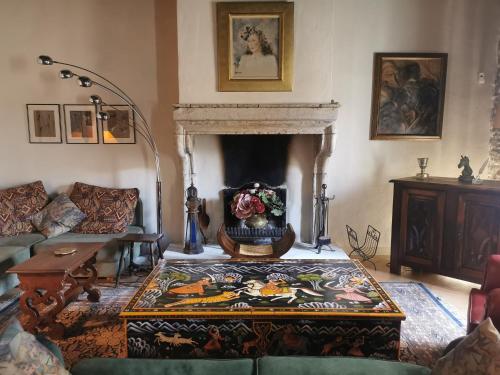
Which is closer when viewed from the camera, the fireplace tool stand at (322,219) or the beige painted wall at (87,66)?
the fireplace tool stand at (322,219)

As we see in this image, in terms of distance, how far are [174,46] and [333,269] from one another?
3.17 m

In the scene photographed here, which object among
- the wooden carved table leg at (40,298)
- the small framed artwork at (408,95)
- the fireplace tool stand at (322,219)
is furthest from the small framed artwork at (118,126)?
the small framed artwork at (408,95)

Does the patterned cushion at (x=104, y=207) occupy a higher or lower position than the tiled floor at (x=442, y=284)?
higher

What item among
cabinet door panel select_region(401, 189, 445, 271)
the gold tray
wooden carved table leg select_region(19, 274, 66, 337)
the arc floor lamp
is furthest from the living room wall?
wooden carved table leg select_region(19, 274, 66, 337)

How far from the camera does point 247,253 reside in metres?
3.17

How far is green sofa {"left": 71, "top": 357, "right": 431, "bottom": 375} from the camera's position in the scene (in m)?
1.43

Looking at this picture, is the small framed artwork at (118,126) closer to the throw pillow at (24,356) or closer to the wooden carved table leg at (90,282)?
the wooden carved table leg at (90,282)

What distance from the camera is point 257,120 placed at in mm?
3834

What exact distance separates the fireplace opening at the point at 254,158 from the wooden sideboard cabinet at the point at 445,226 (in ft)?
4.39

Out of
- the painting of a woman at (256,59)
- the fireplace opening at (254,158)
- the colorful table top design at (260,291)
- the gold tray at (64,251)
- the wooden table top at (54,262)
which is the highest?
the painting of a woman at (256,59)

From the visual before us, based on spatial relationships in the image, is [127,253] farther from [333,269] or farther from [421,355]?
[421,355]

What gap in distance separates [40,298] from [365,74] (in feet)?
13.1

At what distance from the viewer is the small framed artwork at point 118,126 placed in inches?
171

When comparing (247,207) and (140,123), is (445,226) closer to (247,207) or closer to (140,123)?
(247,207)
